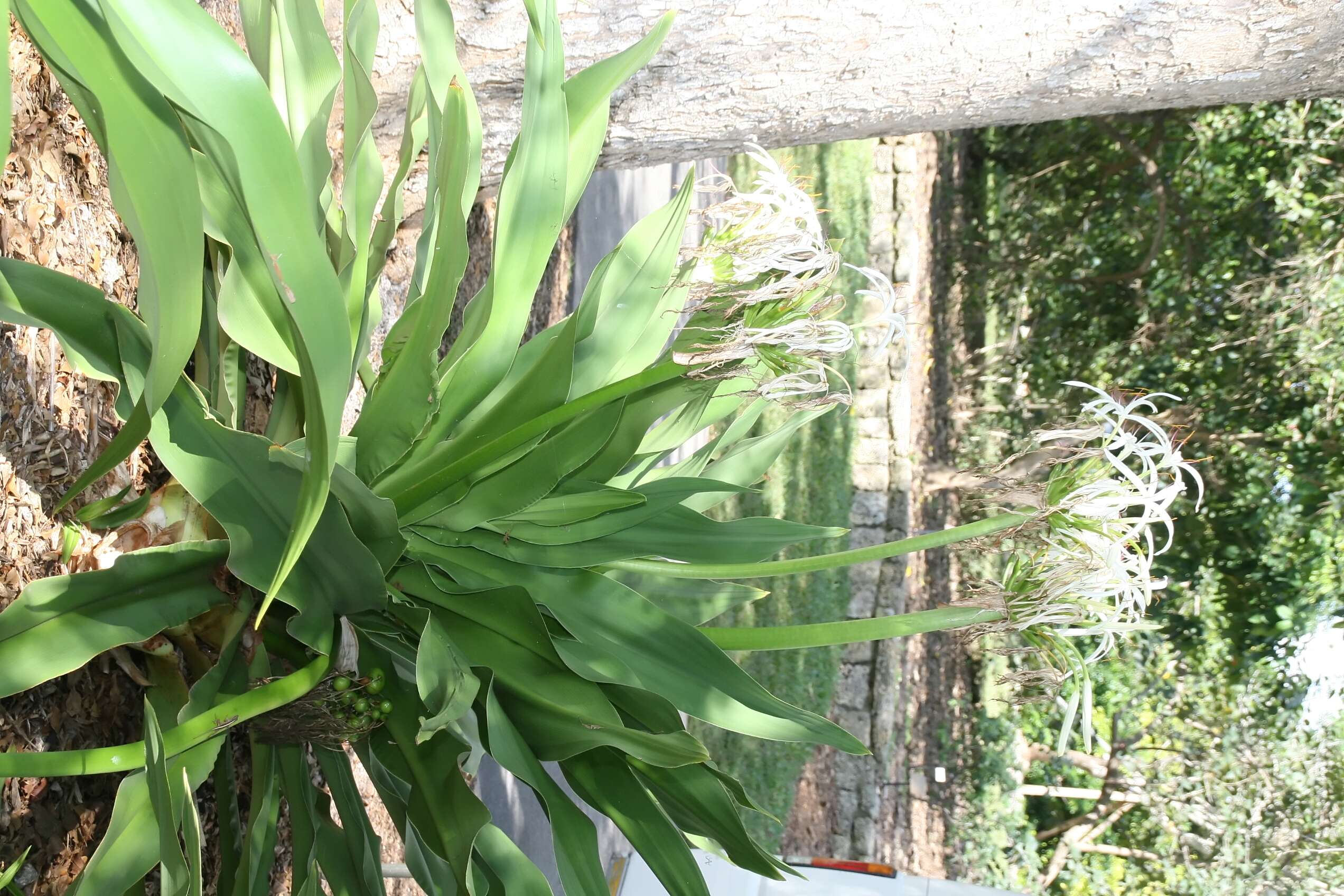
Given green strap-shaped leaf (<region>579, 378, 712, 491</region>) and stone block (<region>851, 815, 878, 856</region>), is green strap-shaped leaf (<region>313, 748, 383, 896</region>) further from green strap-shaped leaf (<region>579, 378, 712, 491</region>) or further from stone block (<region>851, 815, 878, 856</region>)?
stone block (<region>851, 815, 878, 856</region>)

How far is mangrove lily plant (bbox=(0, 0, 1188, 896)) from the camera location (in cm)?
130

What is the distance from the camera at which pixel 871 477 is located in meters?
6.10

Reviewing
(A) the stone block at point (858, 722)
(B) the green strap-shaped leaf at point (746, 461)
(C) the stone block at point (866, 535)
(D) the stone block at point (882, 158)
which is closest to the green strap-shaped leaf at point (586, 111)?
(B) the green strap-shaped leaf at point (746, 461)

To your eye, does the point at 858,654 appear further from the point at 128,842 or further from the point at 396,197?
the point at 128,842

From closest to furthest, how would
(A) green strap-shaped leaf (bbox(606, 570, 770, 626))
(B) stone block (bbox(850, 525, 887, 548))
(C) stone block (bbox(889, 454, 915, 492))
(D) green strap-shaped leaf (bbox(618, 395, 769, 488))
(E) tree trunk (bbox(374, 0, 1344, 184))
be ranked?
1. (A) green strap-shaped leaf (bbox(606, 570, 770, 626))
2. (D) green strap-shaped leaf (bbox(618, 395, 769, 488))
3. (E) tree trunk (bbox(374, 0, 1344, 184))
4. (B) stone block (bbox(850, 525, 887, 548))
5. (C) stone block (bbox(889, 454, 915, 492))

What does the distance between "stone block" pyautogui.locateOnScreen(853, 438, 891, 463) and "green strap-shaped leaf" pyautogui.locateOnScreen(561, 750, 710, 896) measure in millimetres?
4646

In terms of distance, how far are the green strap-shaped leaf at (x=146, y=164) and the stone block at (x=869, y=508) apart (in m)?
5.30

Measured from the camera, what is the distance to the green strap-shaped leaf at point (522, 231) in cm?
169

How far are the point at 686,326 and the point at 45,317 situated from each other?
0.88 meters

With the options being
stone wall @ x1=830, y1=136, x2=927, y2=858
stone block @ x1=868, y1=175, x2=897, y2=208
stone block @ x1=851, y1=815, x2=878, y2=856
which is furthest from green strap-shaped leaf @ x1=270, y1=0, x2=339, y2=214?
stone block @ x1=868, y1=175, x2=897, y2=208

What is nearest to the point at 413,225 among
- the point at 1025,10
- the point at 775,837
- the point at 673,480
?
the point at 673,480

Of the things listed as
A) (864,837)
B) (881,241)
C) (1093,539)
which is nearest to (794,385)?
(1093,539)

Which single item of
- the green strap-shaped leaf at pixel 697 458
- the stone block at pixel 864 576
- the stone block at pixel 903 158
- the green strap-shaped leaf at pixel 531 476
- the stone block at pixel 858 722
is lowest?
the stone block at pixel 858 722

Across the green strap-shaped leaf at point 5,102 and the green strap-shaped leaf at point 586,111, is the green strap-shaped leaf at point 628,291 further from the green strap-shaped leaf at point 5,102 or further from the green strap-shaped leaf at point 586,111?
the green strap-shaped leaf at point 5,102
